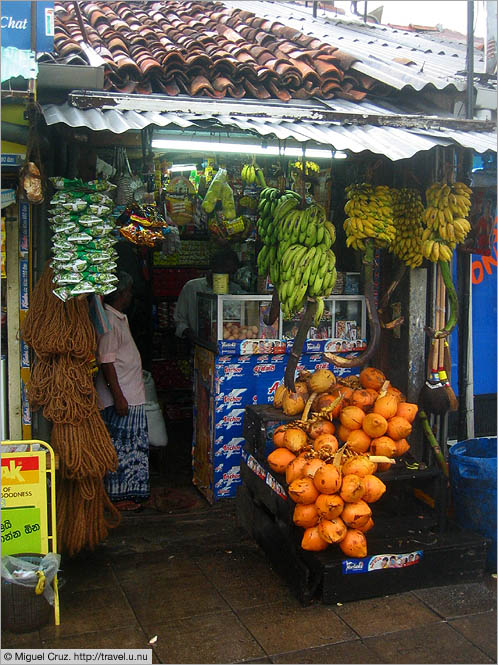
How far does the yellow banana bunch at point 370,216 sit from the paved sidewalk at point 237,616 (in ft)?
8.22

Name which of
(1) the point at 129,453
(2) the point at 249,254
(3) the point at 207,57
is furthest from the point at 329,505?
(3) the point at 207,57

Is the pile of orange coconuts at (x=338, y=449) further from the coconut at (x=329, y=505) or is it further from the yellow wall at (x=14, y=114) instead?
the yellow wall at (x=14, y=114)

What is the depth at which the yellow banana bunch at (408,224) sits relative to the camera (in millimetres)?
5219

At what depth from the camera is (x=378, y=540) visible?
180 inches

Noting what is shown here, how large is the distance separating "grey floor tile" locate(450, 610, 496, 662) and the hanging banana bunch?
2.50 m

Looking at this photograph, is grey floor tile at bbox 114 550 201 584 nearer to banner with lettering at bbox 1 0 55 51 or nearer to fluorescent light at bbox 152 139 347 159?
fluorescent light at bbox 152 139 347 159

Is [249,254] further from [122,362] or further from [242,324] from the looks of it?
[122,362]

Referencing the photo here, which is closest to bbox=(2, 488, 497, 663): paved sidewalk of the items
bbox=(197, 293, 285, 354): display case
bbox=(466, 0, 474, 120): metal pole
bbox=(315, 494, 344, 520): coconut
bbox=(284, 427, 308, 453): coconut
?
bbox=(315, 494, 344, 520): coconut

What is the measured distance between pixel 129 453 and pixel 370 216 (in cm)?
307

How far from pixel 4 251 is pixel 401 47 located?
18.0 feet

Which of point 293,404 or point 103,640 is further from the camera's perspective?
point 293,404

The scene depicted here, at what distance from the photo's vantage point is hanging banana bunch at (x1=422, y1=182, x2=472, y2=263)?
4.97m

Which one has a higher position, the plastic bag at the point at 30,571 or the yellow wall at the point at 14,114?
the yellow wall at the point at 14,114

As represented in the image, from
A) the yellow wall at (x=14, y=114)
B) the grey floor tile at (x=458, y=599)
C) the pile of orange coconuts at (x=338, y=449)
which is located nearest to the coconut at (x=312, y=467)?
the pile of orange coconuts at (x=338, y=449)
